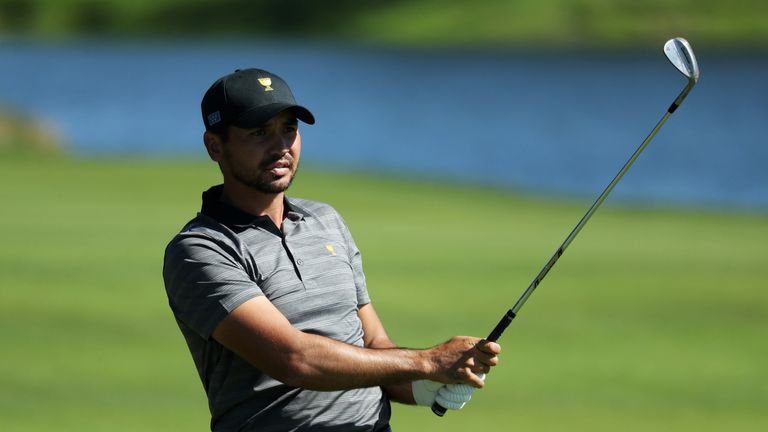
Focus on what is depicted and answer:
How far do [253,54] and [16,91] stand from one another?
21249 mm

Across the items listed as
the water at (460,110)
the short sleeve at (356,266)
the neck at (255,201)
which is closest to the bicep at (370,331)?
the short sleeve at (356,266)

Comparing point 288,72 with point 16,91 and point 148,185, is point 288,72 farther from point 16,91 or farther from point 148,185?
point 148,185

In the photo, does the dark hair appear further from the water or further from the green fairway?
the water

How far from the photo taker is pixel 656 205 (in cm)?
2367

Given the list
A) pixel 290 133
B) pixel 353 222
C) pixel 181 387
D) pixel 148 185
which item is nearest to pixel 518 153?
pixel 148 185

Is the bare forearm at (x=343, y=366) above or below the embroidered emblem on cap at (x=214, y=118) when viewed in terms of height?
below

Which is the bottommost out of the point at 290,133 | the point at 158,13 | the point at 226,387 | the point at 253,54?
the point at 226,387

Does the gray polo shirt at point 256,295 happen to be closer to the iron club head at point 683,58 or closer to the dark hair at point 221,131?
the dark hair at point 221,131

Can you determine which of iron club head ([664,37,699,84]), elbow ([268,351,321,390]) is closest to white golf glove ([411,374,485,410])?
elbow ([268,351,321,390])

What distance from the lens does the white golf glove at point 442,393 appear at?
3764 millimetres

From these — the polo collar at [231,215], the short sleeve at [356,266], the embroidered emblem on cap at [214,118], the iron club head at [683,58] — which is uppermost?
the iron club head at [683,58]

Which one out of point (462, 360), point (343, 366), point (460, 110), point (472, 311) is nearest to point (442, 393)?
point (462, 360)

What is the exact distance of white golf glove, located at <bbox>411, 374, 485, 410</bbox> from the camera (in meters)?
3.76

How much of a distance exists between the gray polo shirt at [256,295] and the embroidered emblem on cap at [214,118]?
23 cm
